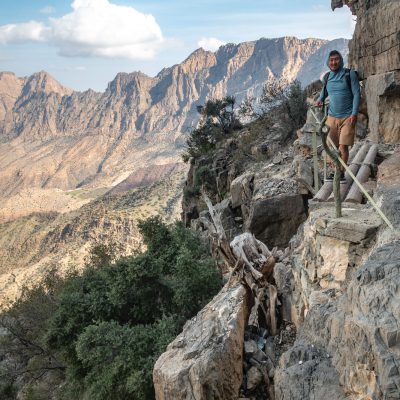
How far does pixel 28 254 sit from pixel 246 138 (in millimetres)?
85120

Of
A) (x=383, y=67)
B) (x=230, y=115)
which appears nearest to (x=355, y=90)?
(x=383, y=67)

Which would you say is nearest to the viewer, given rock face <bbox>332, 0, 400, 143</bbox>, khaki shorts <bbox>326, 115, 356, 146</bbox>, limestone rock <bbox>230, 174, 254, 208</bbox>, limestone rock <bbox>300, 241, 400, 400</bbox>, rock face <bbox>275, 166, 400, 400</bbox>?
limestone rock <bbox>300, 241, 400, 400</bbox>

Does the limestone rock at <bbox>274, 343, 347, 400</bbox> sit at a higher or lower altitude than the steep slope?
higher

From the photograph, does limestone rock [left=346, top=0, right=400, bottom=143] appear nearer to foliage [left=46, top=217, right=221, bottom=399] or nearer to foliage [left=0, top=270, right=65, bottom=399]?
foliage [left=46, top=217, right=221, bottom=399]

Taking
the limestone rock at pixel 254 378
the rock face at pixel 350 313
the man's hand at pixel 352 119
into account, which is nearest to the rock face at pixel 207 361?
the limestone rock at pixel 254 378

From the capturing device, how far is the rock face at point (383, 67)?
10.5 metres

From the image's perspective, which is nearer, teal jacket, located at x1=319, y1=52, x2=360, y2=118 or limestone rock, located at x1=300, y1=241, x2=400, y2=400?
limestone rock, located at x1=300, y1=241, x2=400, y2=400

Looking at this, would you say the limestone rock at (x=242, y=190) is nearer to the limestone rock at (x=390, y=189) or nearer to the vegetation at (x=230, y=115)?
the vegetation at (x=230, y=115)

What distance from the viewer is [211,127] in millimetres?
36938

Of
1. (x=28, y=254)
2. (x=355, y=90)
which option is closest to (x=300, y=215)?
(x=355, y=90)

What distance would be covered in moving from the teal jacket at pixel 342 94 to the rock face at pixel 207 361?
4.14m

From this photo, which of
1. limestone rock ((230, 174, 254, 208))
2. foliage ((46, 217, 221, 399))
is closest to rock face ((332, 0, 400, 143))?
foliage ((46, 217, 221, 399))

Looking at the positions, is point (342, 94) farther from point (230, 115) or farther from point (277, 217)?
point (230, 115)

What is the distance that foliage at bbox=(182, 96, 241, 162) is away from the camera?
36.0 meters
